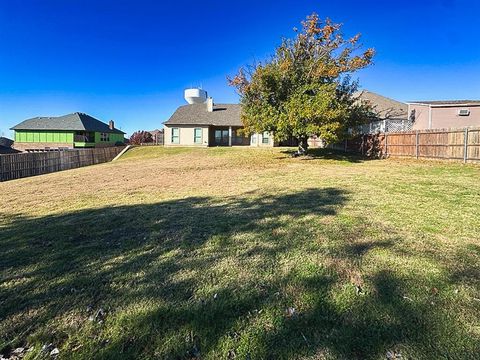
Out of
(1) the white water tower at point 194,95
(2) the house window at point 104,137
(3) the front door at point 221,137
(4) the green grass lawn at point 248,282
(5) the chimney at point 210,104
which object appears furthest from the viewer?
(2) the house window at point 104,137

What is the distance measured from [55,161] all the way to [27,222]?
54.7 feet

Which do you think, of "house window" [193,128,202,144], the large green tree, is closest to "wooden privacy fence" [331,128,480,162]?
the large green tree

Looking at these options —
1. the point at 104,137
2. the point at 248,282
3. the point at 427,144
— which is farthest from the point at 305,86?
the point at 104,137

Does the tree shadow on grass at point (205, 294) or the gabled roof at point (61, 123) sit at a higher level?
the gabled roof at point (61, 123)

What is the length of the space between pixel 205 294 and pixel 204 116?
30.3 meters

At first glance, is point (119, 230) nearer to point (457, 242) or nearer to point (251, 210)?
point (251, 210)

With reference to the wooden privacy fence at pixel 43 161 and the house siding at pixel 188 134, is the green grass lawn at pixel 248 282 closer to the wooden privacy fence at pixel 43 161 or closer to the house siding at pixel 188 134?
the wooden privacy fence at pixel 43 161

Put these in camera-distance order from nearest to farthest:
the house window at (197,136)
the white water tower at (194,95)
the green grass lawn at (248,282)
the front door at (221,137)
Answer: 1. the green grass lawn at (248,282)
2. the house window at (197,136)
3. the front door at (221,137)
4. the white water tower at (194,95)

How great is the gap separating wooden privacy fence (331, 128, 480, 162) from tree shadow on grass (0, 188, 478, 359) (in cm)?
1074

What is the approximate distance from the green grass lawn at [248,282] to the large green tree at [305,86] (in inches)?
406

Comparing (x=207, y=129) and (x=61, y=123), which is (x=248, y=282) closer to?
(x=207, y=129)

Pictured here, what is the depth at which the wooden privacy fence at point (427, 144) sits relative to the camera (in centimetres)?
1191

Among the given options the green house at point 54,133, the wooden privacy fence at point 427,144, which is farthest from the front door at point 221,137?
the green house at point 54,133

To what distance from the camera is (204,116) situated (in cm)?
3177
